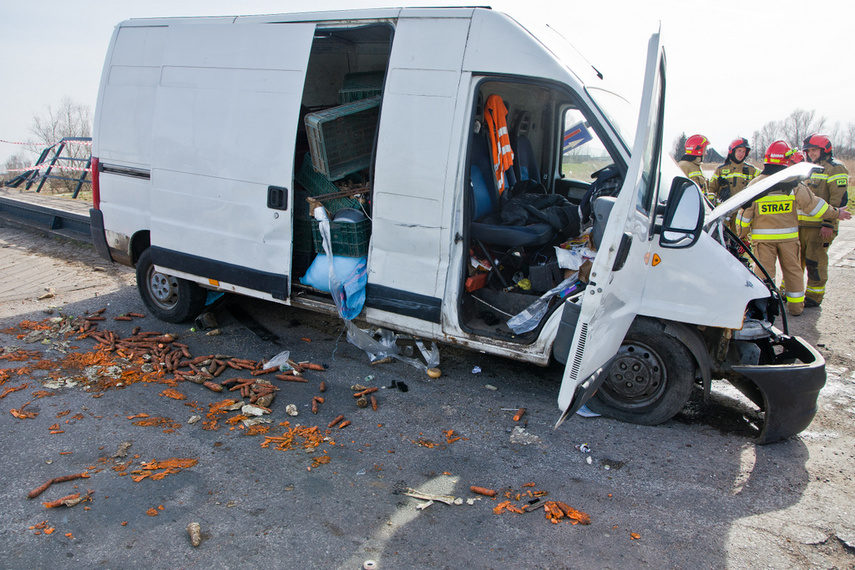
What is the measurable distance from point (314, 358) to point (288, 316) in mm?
1115

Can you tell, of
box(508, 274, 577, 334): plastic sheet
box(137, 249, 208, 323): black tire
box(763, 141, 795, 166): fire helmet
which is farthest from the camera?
box(763, 141, 795, 166): fire helmet

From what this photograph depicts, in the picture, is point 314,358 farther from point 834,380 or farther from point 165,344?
point 834,380

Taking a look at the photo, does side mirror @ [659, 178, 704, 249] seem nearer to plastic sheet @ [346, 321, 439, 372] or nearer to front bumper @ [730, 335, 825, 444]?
front bumper @ [730, 335, 825, 444]

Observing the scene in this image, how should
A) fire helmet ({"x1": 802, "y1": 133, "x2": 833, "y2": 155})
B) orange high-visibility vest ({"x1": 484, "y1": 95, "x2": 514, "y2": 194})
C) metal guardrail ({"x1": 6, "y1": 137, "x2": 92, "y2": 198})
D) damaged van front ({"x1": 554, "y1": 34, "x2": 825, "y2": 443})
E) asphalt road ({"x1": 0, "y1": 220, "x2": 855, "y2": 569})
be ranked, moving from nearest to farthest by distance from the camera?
asphalt road ({"x1": 0, "y1": 220, "x2": 855, "y2": 569}) < damaged van front ({"x1": 554, "y1": 34, "x2": 825, "y2": 443}) < orange high-visibility vest ({"x1": 484, "y1": 95, "x2": 514, "y2": 194}) < fire helmet ({"x1": 802, "y1": 133, "x2": 833, "y2": 155}) < metal guardrail ({"x1": 6, "y1": 137, "x2": 92, "y2": 198})

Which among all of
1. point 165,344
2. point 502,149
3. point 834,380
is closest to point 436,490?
point 502,149

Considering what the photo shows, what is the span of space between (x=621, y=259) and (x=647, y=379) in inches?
47.7

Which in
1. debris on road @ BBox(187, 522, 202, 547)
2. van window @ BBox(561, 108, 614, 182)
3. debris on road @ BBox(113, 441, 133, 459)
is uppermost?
van window @ BBox(561, 108, 614, 182)

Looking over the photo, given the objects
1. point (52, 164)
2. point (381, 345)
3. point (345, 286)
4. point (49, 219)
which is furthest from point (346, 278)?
point (52, 164)

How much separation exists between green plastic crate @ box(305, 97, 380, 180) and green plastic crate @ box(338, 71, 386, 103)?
15.1 inches

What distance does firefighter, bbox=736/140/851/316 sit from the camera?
6469 millimetres

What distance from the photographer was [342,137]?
4684 millimetres

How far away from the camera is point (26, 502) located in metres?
3.02

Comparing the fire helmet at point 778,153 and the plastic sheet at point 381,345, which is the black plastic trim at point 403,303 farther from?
the fire helmet at point 778,153

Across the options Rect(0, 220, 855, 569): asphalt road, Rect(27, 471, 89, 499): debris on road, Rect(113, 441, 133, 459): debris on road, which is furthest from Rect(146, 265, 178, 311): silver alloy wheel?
Rect(27, 471, 89, 499): debris on road
